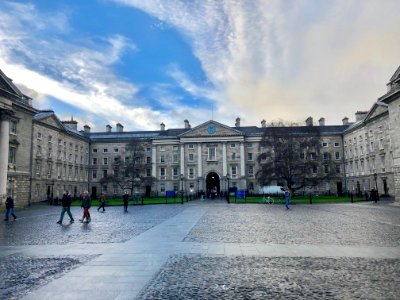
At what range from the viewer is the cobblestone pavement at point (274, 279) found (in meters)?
5.97

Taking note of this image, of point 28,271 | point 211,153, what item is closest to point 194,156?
point 211,153

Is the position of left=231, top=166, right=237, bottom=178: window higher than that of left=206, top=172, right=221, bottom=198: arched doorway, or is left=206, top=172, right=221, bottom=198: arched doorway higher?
left=231, top=166, right=237, bottom=178: window

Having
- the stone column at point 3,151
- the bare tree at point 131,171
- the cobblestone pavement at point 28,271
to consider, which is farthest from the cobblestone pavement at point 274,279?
the bare tree at point 131,171

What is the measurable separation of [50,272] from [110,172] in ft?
233

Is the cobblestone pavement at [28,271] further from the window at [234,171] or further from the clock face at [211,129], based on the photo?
the clock face at [211,129]

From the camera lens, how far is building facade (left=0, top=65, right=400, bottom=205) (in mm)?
53281

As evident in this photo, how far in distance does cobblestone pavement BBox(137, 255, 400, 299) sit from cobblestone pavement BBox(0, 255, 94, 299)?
2328 mm

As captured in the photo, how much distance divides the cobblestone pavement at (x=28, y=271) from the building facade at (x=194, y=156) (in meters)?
43.2

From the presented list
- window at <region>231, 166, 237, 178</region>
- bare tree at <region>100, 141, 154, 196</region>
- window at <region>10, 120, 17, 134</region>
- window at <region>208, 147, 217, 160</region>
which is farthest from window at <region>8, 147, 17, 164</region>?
window at <region>231, 166, 237, 178</region>

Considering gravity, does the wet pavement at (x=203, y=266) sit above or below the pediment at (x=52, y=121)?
below

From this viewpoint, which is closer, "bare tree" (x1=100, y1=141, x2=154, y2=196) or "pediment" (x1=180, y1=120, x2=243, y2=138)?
"bare tree" (x1=100, y1=141, x2=154, y2=196)

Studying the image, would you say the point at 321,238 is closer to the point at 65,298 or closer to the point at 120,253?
the point at 120,253

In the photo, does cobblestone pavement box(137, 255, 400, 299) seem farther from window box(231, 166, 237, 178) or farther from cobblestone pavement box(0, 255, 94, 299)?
window box(231, 166, 237, 178)

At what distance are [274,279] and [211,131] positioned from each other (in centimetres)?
7000
